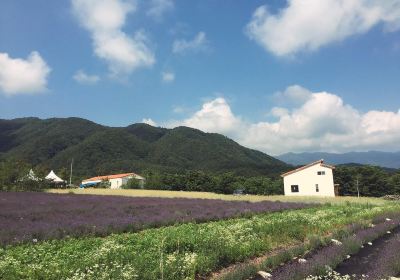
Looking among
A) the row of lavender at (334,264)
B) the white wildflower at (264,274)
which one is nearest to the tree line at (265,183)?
the row of lavender at (334,264)

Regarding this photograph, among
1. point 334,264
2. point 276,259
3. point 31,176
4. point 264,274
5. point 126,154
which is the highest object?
point 126,154

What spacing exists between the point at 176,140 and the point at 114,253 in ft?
603

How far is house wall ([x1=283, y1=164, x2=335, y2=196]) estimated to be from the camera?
2798 inches

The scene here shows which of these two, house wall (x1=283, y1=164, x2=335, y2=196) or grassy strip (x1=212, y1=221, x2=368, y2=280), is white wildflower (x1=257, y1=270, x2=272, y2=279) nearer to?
grassy strip (x1=212, y1=221, x2=368, y2=280)

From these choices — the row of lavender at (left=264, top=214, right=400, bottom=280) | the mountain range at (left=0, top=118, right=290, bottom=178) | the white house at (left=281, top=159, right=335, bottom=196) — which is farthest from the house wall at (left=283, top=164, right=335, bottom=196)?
the row of lavender at (left=264, top=214, right=400, bottom=280)

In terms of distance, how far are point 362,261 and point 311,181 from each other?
61602mm

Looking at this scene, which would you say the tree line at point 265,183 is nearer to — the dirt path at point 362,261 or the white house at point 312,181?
the white house at point 312,181

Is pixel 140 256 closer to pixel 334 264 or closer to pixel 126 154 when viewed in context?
pixel 334 264

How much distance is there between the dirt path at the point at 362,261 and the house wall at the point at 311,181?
5644 centimetres

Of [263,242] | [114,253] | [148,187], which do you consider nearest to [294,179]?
[148,187]

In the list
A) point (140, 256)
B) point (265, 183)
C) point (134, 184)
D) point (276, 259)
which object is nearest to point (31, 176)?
point (134, 184)

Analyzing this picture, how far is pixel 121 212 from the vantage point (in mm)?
26453

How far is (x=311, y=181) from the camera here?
72.2 metres

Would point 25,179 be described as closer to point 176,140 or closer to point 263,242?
point 263,242
